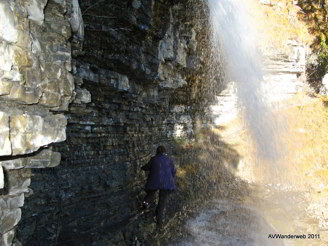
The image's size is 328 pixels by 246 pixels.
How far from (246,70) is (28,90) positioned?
49.5 feet

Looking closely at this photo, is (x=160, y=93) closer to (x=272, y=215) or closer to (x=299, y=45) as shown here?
(x=272, y=215)

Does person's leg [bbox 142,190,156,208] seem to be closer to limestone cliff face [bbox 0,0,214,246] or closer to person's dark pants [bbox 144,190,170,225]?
person's dark pants [bbox 144,190,170,225]

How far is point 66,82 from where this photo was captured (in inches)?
116

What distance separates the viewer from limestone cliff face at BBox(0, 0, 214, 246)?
7.91 ft

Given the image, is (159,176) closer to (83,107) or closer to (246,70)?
(83,107)

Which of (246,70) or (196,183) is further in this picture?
(246,70)

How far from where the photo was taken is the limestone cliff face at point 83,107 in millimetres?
2410

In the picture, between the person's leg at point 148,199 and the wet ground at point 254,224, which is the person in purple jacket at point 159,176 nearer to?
the person's leg at point 148,199

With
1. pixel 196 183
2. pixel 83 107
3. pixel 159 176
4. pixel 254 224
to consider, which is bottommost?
pixel 254 224

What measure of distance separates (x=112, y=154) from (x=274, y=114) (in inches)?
461

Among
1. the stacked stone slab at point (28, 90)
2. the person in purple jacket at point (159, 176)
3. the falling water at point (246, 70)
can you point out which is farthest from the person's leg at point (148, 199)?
the falling water at point (246, 70)

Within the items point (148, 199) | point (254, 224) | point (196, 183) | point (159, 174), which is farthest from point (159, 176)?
point (196, 183)

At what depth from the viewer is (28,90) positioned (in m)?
2.40

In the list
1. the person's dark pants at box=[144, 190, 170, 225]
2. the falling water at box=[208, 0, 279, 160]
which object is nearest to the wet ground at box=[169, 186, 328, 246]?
the person's dark pants at box=[144, 190, 170, 225]
